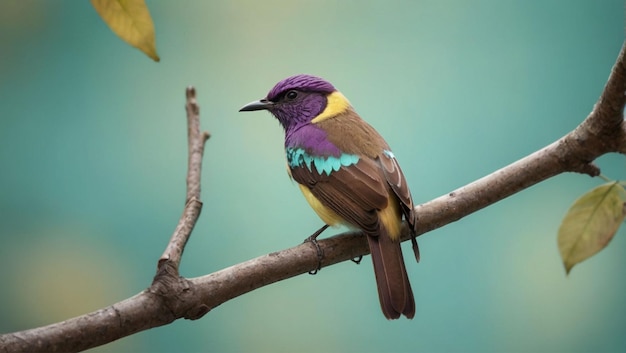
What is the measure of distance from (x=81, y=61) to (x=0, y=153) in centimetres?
65

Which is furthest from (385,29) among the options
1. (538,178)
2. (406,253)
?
(538,178)

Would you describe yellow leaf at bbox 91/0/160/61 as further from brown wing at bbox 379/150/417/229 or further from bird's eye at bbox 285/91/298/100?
bird's eye at bbox 285/91/298/100

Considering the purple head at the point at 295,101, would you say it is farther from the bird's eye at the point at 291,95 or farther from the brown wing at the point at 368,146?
the brown wing at the point at 368,146

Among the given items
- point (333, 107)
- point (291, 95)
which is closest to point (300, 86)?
point (291, 95)

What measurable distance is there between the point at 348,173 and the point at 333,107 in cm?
59

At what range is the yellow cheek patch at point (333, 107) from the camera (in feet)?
9.48

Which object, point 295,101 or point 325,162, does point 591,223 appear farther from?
point 295,101

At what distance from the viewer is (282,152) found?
160 inches

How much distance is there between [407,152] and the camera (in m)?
4.01

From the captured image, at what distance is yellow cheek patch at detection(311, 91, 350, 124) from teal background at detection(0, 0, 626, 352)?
108cm

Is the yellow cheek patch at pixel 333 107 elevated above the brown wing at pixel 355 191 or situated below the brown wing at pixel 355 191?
above

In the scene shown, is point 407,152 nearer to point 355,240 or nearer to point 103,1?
point 355,240

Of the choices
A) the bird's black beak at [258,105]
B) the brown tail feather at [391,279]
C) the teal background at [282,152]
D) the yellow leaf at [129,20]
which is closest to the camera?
the yellow leaf at [129,20]

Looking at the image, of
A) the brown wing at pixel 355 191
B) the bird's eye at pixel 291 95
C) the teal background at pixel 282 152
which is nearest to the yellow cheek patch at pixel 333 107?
the bird's eye at pixel 291 95
